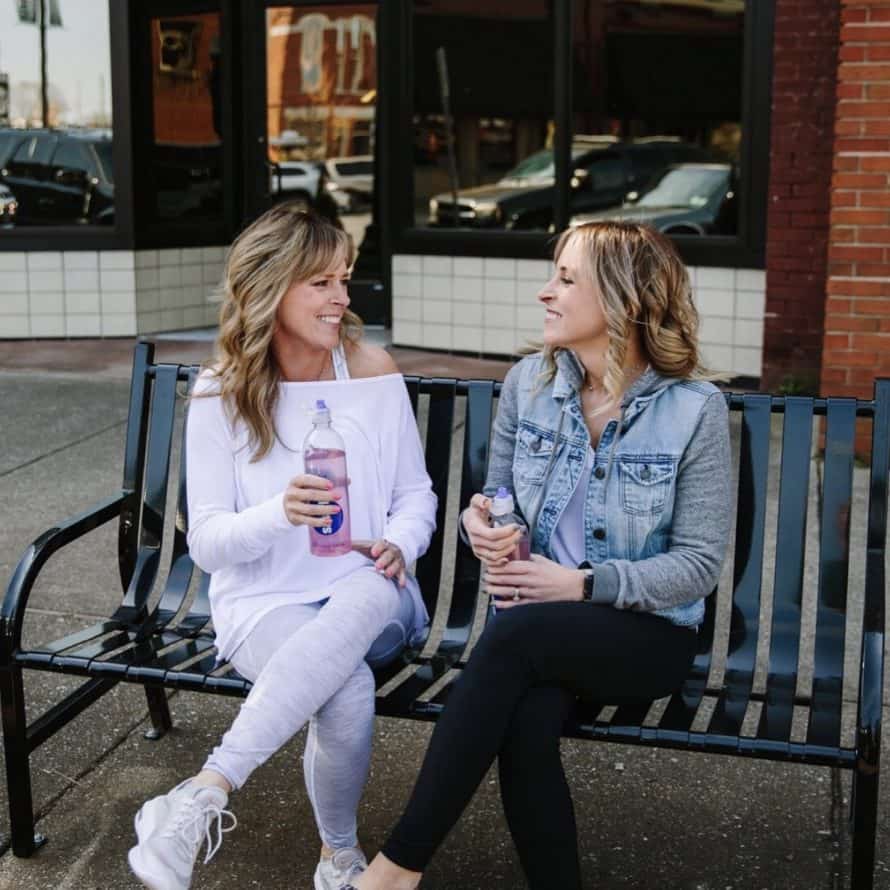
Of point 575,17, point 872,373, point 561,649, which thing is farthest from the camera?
point 575,17

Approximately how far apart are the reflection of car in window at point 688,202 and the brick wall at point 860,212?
80.2 inches

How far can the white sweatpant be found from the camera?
2848 millimetres

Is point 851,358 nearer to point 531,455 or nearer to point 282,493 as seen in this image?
point 531,455

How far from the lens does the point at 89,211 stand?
1052cm

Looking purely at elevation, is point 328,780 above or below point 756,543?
below

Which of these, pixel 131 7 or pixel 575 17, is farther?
pixel 131 7

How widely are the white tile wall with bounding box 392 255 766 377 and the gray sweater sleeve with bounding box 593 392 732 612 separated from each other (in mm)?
5778

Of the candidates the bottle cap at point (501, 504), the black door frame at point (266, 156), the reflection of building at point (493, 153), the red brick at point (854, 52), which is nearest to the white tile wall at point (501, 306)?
the reflection of building at point (493, 153)

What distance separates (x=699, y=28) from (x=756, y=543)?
240 inches

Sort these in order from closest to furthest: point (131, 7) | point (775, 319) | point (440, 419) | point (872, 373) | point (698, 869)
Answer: point (698, 869)
point (440, 419)
point (872, 373)
point (775, 319)
point (131, 7)

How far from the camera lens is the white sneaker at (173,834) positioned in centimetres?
268

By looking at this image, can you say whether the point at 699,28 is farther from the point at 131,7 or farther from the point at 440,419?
the point at 440,419

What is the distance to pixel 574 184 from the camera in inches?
366

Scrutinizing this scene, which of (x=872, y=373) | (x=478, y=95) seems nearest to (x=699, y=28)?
(x=478, y=95)
